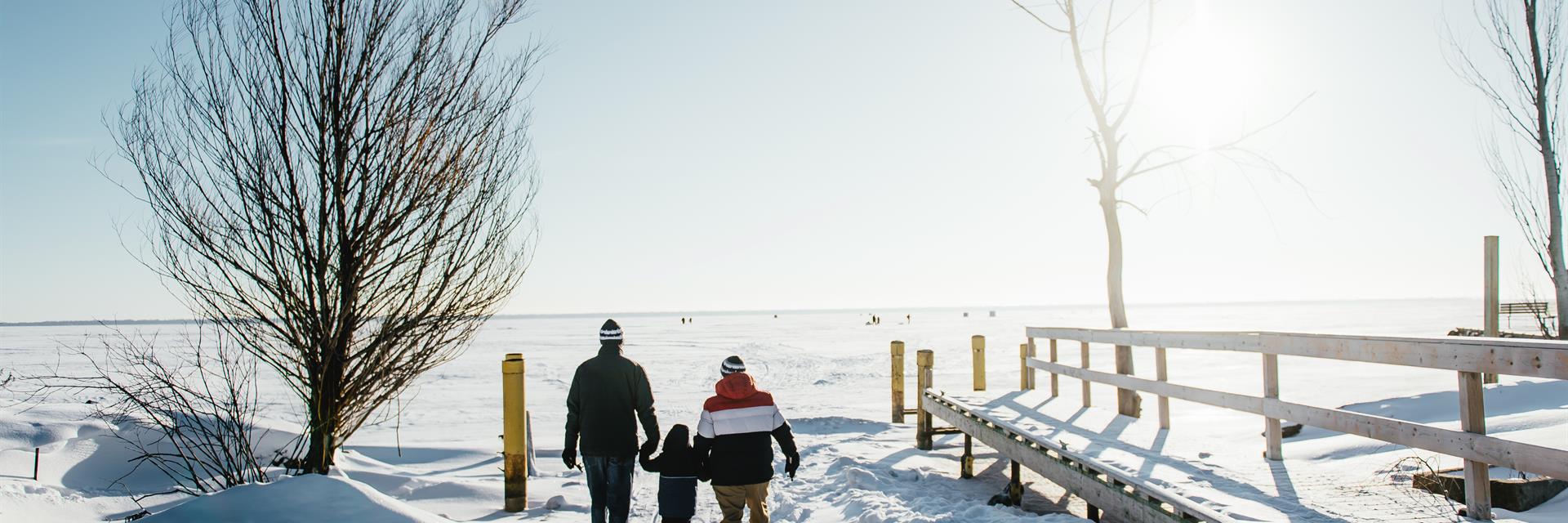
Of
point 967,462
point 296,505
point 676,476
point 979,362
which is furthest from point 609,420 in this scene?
point 979,362

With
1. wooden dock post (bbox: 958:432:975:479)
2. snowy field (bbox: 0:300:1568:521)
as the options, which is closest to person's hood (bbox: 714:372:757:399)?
snowy field (bbox: 0:300:1568:521)

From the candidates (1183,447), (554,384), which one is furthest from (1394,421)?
(554,384)

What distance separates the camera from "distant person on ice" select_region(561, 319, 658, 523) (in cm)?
577

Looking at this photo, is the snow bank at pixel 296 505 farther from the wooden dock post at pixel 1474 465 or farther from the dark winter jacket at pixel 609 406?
the wooden dock post at pixel 1474 465

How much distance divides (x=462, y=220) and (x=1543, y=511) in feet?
23.9

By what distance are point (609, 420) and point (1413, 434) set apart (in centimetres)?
471

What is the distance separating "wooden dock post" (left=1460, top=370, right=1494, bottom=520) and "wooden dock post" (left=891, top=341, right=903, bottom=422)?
25.9ft

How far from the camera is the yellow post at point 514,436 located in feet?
21.4

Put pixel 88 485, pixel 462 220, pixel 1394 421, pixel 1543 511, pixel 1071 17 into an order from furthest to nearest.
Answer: pixel 1071 17, pixel 88 485, pixel 462 220, pixel 1394 421, pixel 1543 511

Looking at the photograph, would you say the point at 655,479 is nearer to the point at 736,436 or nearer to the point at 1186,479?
the point at 736,436

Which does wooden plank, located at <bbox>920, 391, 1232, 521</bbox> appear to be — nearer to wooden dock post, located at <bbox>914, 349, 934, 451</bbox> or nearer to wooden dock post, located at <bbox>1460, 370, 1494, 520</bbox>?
wooden dock post, located at <bbox>1460, 370, 1494, 520</bbox>

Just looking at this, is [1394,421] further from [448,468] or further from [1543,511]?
[448,468]

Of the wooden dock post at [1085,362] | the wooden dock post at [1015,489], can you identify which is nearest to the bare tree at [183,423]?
the wooden dock post at [1015,489]

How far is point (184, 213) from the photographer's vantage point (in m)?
6.35
